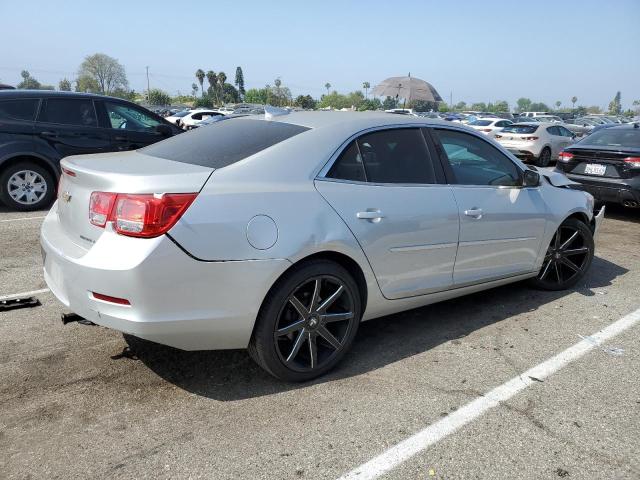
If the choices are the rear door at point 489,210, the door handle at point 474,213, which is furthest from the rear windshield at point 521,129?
the door handle at point 474,213

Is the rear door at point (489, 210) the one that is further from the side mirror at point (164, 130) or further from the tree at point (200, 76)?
the tree at point (200, 76)

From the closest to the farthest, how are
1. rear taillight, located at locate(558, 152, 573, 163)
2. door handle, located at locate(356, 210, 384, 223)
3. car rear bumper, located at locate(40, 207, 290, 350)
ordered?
car rear bumper, located at locate(40, 207, 290, 350) < door handle, located at locate(356, 210, 384, 223) < rear taillight, located at locate(558, 152, 573, 163)

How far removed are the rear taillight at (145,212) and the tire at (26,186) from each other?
5.68 m

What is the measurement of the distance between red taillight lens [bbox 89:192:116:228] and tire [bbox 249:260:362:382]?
0.92m

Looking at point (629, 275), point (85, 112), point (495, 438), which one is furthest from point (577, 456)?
point (85, 112)

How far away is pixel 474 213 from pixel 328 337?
4.69ft

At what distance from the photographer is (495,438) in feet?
8.65

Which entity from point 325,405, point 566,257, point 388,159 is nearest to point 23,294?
point 325,405

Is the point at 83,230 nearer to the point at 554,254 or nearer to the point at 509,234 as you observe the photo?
the point at 509,234

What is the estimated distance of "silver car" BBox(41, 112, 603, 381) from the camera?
2.58 metres

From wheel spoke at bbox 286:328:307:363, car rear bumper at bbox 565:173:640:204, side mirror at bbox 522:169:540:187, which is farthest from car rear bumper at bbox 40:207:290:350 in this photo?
car rear bumper at bbox 565:173:640:204

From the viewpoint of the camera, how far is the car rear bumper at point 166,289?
2521 millimetres

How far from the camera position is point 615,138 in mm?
8328

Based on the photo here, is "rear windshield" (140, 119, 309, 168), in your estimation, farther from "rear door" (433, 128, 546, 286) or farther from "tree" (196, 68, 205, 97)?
"tree" (196, 68, 205, 97)
